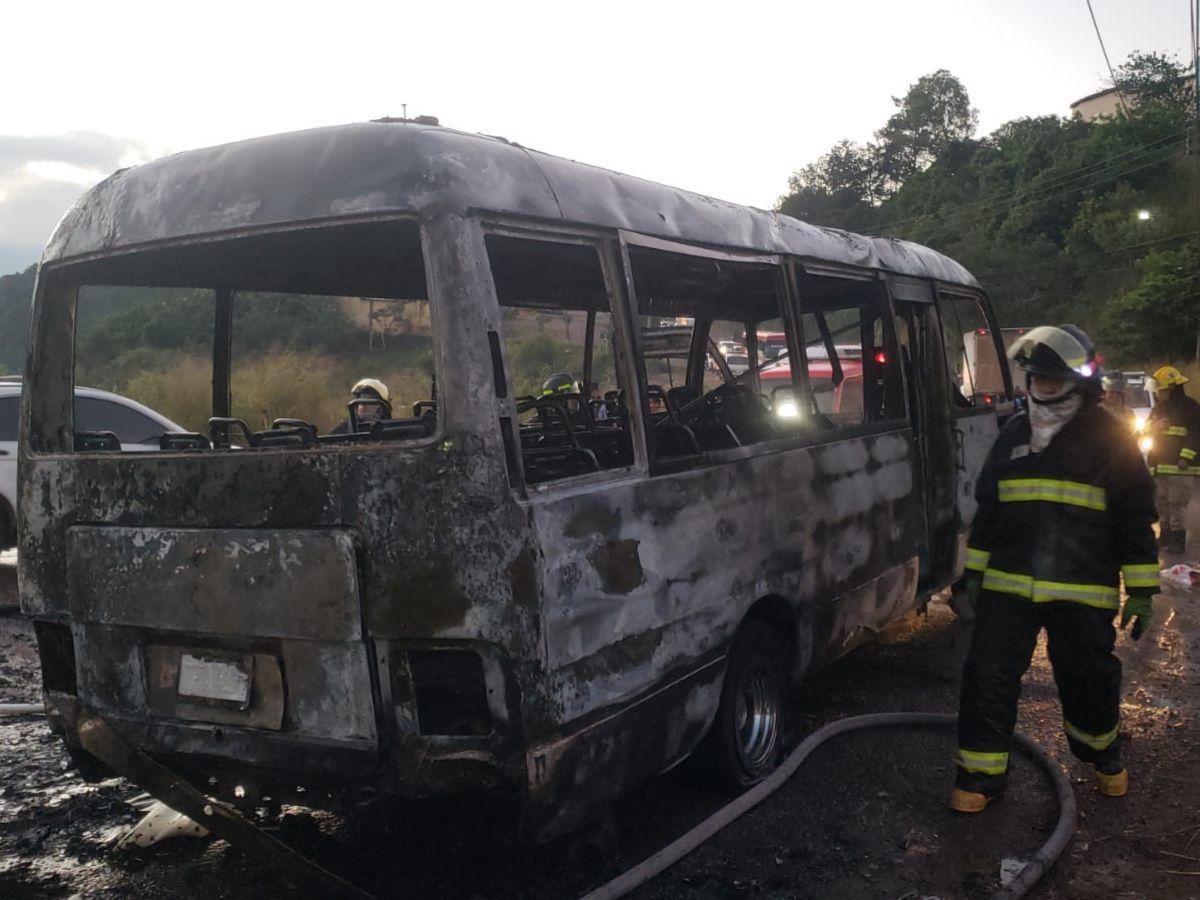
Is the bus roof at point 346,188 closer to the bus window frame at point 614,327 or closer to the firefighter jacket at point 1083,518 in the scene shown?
the bus window frame at point 614,327

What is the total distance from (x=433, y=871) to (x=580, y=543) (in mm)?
1330

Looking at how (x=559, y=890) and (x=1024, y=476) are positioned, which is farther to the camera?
(x=1024, y=476)

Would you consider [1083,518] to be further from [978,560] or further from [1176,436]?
[1176,436]

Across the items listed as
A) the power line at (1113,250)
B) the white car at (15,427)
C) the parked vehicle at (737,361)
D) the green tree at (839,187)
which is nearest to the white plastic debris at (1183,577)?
the parked vehicle at (737,361)

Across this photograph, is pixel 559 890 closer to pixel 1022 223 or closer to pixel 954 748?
pixel 954 748

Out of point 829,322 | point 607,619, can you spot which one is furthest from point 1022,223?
point 607,619

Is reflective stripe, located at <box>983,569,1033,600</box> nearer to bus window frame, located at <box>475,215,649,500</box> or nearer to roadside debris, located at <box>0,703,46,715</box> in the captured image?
bus window frame, located at <box>475,215,649,500</box>

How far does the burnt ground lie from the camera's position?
3174 mm

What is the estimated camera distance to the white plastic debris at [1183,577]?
763 centimetres

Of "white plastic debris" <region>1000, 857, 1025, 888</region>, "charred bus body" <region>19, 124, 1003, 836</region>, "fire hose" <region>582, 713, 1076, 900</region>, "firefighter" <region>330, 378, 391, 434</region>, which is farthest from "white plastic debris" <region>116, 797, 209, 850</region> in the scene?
"white plastic debris" <region>1000, 857, 1025, 888</region>

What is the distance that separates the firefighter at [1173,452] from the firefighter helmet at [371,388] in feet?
23.3

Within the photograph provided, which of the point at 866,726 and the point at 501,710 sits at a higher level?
the point at 501,710

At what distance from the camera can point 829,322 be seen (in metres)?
5.79

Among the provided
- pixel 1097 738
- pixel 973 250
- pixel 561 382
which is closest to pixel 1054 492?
pixel 1097 738
